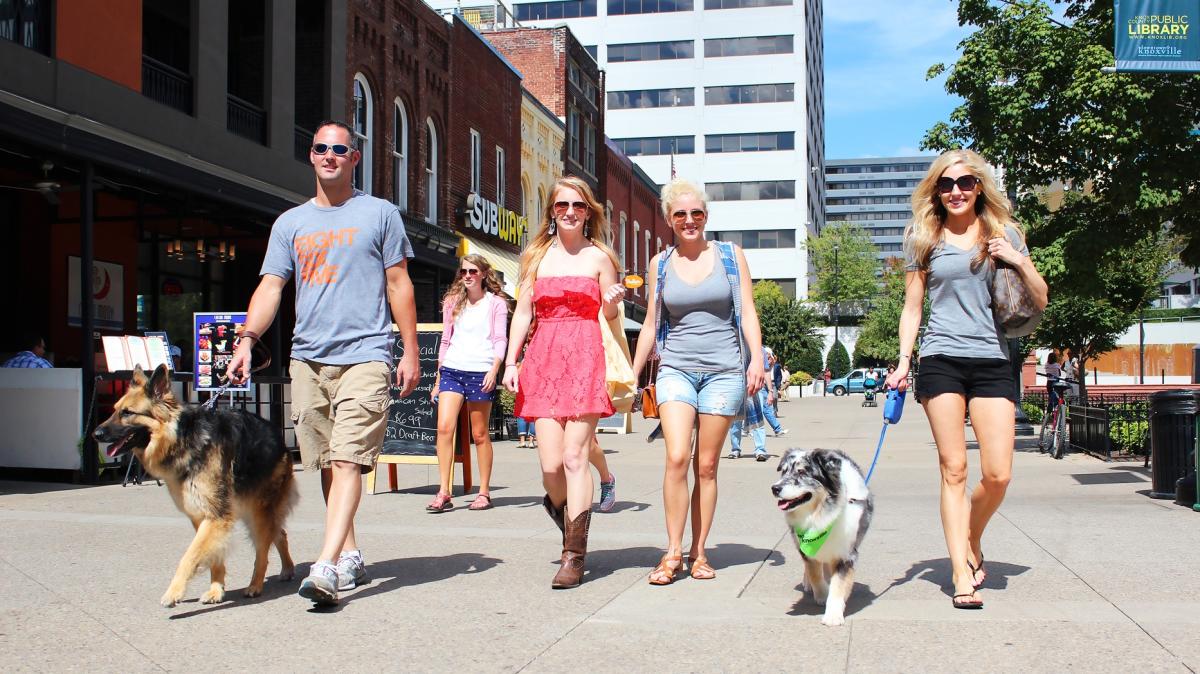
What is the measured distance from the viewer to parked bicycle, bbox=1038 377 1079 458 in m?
15.1

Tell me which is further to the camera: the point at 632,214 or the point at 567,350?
the point at 632,214

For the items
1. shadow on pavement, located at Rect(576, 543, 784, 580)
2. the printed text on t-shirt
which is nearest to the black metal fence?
shadow on pavement, located at Rect(576, 543, 784, 580)

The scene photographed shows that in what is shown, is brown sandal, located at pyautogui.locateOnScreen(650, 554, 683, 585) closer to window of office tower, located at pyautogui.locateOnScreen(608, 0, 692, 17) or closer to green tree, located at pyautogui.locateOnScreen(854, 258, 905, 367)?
green tree, located at pyautogui.locateOnScreen(854, 258, 905, 367)

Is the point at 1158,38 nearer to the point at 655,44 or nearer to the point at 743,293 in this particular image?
the point at 743,293

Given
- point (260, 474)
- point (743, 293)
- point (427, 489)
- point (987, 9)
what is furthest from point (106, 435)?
point (987, 9)

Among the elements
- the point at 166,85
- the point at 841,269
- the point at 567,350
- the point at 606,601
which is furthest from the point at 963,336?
the point at 841,269

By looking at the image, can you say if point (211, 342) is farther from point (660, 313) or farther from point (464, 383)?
point (660, 313)

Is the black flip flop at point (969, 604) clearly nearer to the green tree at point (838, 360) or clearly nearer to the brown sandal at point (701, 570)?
the brown sandal at point (701, 570)

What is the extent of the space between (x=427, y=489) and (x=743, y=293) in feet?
19.4

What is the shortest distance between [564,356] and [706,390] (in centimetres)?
77

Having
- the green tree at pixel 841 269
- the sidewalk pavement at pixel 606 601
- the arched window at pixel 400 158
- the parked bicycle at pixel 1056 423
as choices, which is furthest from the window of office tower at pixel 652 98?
the sidewalk pavement at pixel 606 601

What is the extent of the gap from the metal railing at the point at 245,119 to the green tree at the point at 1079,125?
10636 millimetres

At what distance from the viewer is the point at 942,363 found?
17.3ft

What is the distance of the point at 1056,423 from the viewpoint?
50.5 feet
